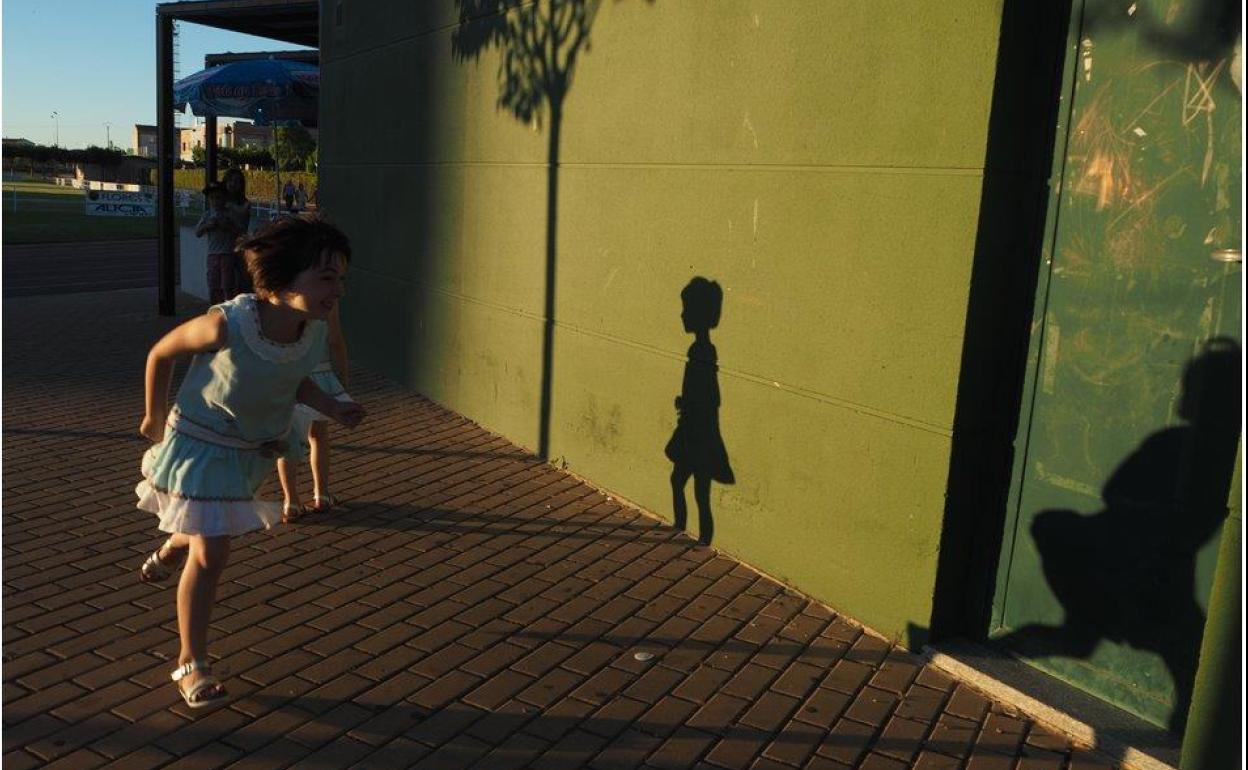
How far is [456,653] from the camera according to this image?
424cm

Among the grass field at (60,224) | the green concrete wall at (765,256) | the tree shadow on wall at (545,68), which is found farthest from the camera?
the grass field at (60,224)

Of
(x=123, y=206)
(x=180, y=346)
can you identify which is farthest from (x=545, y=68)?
(x=123, y=206)

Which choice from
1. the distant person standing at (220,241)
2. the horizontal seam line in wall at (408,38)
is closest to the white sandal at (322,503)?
the horizontal seam line in wall at (408,38)

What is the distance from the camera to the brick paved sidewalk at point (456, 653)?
3.57m

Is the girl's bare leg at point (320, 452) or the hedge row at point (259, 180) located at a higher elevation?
the hedge row at point (259, 180)

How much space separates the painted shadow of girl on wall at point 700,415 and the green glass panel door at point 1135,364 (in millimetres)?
1697

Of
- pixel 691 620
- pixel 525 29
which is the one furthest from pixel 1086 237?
pixel 525 29

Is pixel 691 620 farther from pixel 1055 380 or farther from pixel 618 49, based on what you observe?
pixel 618 49

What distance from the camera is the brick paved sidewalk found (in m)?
3.57

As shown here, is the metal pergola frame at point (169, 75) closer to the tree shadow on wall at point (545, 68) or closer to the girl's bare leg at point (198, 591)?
the tree shadow on wall at point (545, 68)

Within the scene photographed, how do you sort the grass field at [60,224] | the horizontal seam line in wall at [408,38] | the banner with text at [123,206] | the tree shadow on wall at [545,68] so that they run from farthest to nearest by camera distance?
1. the banner with text at [123,206]
2. the grass field at [60,224]
3. the horizontal seam line in wall at [408,38]
4. the tree shadow on wall at [545,68]

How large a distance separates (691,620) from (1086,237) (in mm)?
2287

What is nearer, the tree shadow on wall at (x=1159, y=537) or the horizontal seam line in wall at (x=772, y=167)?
the tree shadow on wall at (x=1159, y=537)

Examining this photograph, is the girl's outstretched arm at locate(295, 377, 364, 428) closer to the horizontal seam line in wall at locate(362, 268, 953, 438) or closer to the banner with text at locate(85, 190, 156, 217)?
the horizontal seam line in wall at locate(362, 268, 953, 438)
